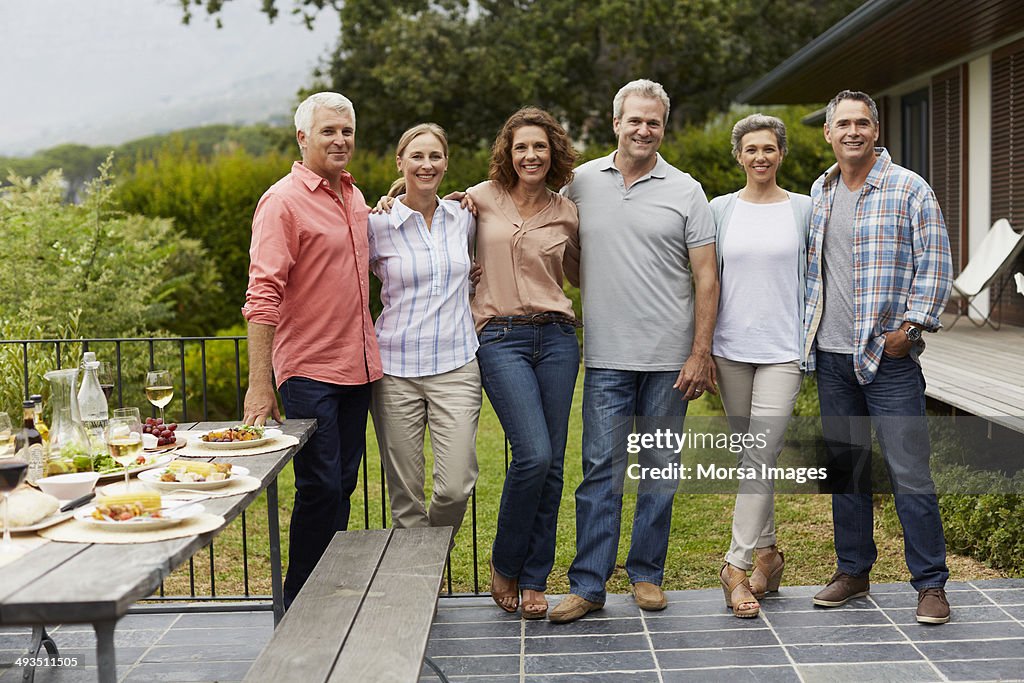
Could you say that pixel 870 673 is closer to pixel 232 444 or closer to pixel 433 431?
pixel 433 431

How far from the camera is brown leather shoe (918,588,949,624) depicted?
353cm

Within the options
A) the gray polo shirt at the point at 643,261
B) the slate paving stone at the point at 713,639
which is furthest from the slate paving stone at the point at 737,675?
the gray polo shirt at the point at 643,261

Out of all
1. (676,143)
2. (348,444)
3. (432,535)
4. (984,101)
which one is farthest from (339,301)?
(676,143)

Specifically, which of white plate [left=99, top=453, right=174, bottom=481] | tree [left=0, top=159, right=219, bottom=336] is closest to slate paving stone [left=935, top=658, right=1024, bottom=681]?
white plate [left=99, top=453, right=174, bottom=481]

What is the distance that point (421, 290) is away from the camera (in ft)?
11.3

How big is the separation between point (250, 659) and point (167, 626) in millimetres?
534

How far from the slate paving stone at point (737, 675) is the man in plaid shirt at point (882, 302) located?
2.31 feet

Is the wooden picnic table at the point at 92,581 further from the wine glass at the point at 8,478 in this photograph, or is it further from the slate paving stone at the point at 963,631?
the slate paving stone at the point at 963,631

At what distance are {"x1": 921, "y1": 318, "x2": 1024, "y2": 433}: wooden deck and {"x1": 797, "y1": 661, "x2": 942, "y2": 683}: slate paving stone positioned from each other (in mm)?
1571

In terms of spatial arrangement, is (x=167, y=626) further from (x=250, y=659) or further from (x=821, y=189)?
(x=821, y=189)

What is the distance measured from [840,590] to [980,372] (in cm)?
295

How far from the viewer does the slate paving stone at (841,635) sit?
3436mm

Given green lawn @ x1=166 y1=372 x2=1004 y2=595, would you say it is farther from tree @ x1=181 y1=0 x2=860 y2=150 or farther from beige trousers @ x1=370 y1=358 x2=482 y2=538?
tree @ x1=181 y1=0 x2=860 y2=150

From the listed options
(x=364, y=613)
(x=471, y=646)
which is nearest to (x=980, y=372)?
(x=471, y=646)
